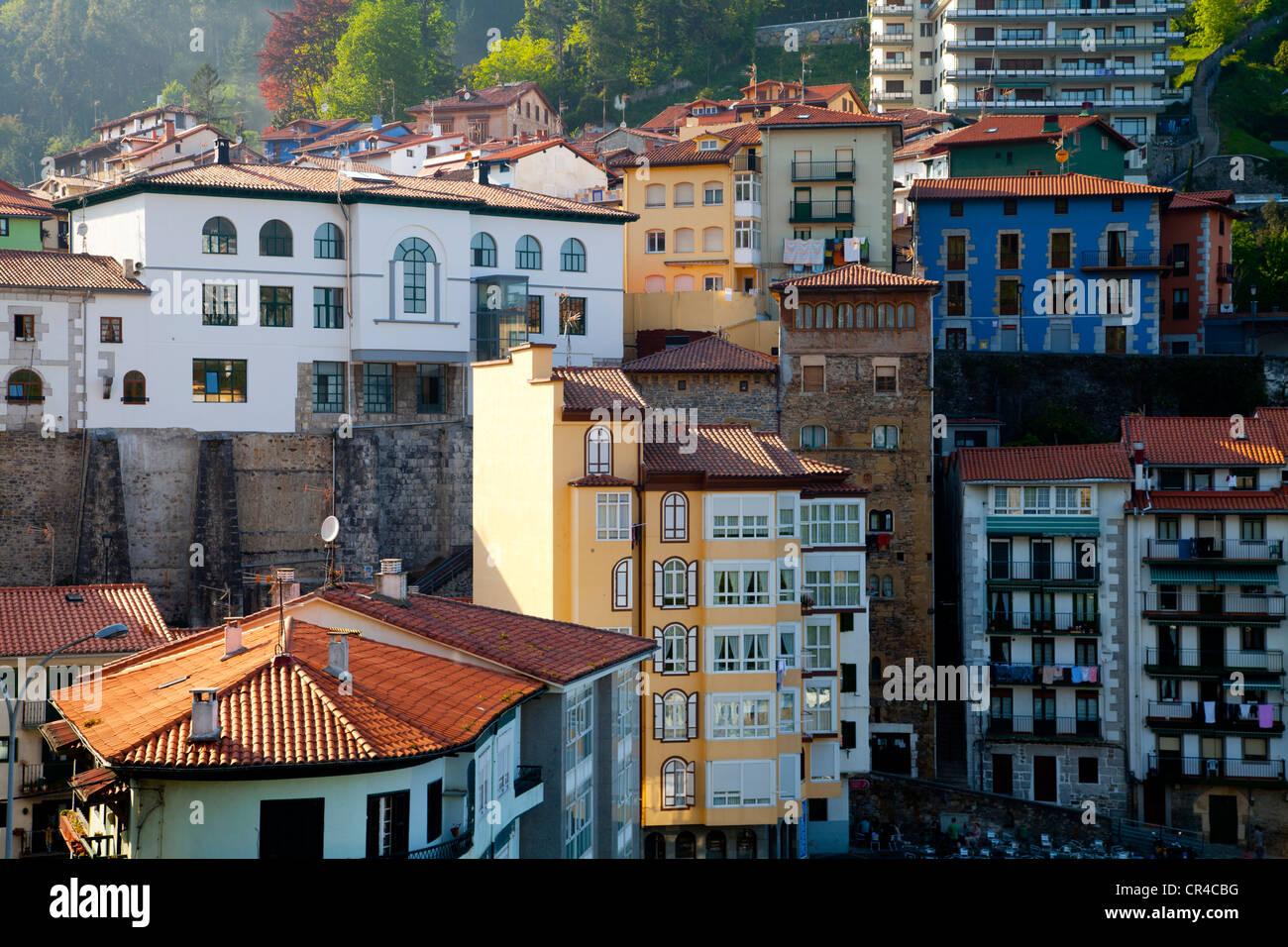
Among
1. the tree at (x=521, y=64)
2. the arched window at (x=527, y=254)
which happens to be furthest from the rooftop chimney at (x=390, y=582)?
the tree at (x=521, y=64)

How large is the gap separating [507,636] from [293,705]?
27.1 ft

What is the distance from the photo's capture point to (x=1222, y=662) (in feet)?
162

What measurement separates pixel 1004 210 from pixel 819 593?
82.6ft

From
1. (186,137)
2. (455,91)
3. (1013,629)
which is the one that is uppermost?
(455,91)

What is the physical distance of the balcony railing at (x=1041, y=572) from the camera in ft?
164

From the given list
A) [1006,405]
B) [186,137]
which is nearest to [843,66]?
[186,137]

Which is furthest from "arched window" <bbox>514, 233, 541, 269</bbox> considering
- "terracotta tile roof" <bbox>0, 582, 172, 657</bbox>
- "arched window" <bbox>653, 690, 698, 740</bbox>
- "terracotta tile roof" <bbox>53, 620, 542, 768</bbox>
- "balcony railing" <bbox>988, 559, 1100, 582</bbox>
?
"terracotta tile roof" <bbox>53, 620, 542, 768</bbox>

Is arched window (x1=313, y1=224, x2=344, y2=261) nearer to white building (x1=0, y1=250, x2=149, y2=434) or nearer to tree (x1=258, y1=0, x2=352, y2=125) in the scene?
white building (x1=0, y1=250, x2=149, y2=434)

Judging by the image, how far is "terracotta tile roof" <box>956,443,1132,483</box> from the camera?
49781 mm

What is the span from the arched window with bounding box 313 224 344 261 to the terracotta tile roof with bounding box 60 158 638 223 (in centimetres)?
104

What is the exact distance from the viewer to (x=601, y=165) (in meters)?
77.8

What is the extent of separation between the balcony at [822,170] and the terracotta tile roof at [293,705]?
43.3 m

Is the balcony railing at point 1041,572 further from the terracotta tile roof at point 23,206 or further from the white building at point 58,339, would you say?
the terracotta tile roof at point 23,206

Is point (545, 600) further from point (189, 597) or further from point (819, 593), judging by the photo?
point (189, 597)
